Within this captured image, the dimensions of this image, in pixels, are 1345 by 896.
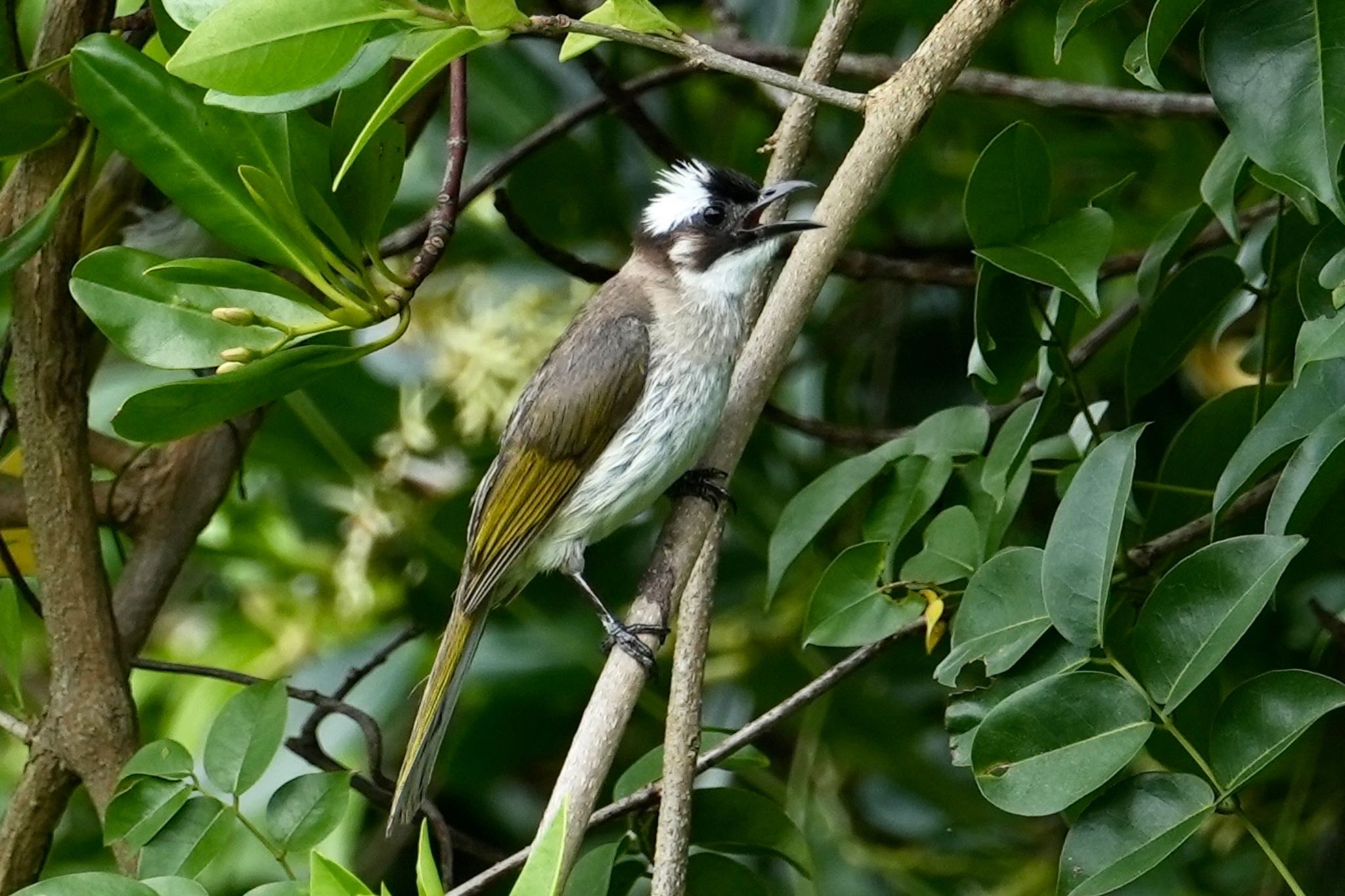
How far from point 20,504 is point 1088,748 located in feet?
5.45

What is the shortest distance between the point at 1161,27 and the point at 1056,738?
24.9 inches

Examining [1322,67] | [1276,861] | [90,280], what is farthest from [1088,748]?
[90,280]

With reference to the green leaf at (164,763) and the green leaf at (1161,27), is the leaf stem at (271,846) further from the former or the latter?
the green leaf at (1161,27)

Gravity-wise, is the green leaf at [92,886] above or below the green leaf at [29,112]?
below

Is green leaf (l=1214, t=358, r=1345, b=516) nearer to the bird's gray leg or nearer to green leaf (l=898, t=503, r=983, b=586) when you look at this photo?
green leaf (l=898, t=503, r=983, b=586)

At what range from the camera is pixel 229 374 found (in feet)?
5.24

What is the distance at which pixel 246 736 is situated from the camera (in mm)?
1714

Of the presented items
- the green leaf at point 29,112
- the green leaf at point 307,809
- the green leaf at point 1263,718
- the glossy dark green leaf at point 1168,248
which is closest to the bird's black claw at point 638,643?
the green leaf at point 307,809

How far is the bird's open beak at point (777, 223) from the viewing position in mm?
2119

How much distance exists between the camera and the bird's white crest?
2551mm

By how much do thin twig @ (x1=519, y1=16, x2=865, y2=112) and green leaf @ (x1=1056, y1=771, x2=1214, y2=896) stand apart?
700 mm

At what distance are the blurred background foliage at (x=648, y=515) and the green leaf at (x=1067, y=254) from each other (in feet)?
3.26

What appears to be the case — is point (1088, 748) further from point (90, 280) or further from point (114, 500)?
point (114, 500)

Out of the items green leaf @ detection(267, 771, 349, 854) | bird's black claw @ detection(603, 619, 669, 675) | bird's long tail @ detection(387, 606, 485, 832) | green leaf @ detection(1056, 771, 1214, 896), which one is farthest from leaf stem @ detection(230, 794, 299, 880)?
green leaf @ detection(1056, 771, 1214, 896)
